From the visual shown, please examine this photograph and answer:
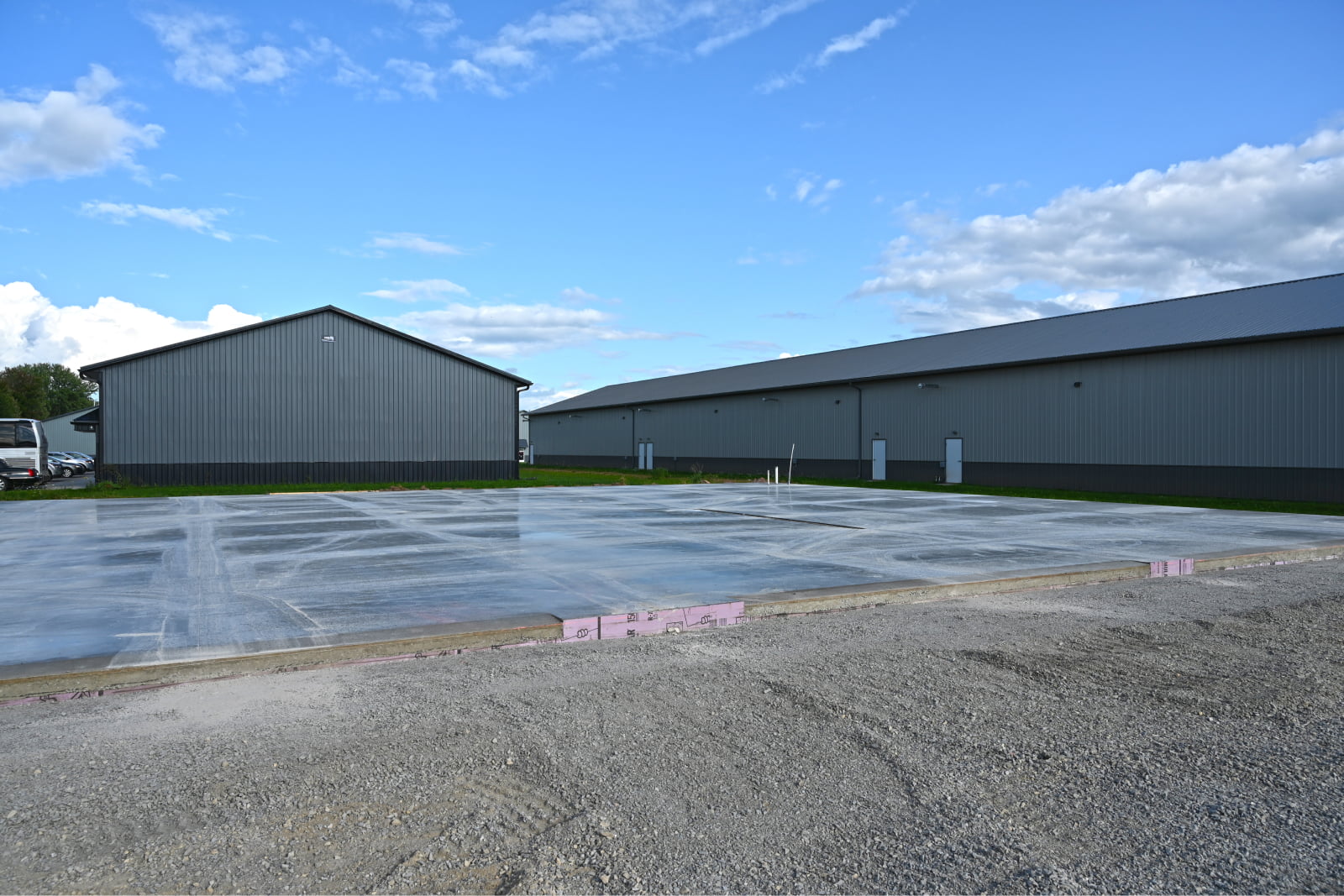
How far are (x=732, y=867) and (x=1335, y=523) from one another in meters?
19.6

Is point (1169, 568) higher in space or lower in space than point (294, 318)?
lower

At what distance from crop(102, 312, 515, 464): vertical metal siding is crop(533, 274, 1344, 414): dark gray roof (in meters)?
16.6

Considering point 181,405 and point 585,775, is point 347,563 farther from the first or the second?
point 181,405

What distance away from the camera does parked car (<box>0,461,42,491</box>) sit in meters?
28.6

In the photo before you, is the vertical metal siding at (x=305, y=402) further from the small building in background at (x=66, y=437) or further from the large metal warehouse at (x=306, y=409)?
the small building in background at (x=66, y=437)

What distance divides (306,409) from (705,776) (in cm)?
3281

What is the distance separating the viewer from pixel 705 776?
3.99 meters

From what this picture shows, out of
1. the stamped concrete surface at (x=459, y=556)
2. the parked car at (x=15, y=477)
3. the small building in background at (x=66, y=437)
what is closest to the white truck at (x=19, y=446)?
the parked car at (x=15, y=477)

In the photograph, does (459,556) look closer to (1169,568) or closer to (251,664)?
(251,664)

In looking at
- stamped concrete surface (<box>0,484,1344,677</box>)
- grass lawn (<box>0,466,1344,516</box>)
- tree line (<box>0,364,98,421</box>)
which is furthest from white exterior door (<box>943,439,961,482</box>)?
tree line (<box>0,364,98,421</box>)

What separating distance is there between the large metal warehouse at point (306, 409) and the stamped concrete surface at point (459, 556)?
9495mm

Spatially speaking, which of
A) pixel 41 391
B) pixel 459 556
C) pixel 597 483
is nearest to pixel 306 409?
pixel 597 483

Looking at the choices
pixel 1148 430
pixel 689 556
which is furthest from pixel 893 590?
pixel 1148 430

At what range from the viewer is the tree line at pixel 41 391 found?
97375 mm
